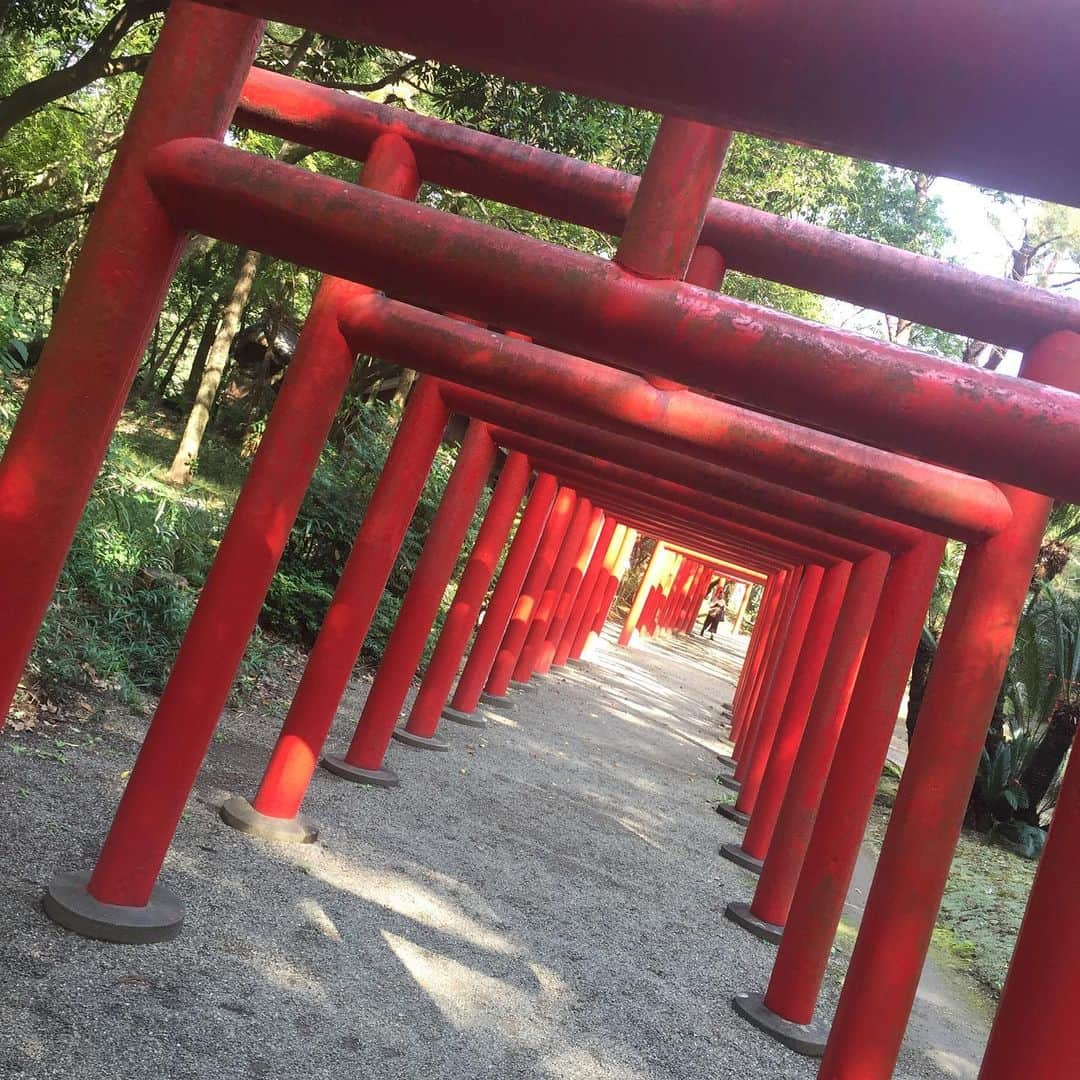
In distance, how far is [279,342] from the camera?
25.3m

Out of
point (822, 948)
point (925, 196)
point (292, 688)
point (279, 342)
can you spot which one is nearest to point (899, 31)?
Answer: point (822, 948)

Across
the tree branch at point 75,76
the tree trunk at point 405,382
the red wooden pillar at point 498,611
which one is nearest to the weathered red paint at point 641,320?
the tree branch at point 75,76

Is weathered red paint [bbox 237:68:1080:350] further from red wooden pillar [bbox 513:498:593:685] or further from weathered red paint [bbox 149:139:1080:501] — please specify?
red wooden pillar [bbox 513:498:593:685]

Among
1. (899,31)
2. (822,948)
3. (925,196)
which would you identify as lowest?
(822,948)

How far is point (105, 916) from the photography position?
13.1 feet

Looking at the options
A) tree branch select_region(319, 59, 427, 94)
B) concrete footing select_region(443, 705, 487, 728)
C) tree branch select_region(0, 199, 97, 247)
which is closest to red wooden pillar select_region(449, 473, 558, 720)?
concrete footing select_region(443, 705, 487, 728)

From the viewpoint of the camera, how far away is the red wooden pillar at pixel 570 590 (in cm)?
1602

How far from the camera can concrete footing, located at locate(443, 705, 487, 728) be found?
34.6ft

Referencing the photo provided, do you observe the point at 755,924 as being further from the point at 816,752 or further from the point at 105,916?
the point at 105,916

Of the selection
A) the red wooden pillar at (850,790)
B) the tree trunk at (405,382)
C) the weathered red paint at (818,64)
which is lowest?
the red wooden pillar at (850,790)

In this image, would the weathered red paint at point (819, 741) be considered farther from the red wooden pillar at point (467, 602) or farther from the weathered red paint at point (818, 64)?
the weathered red paint at point (818, 64)

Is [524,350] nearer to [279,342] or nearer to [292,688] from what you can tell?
[292,688]

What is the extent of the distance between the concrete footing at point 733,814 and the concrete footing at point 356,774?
418cm

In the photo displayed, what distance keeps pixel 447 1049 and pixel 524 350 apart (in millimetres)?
2608
